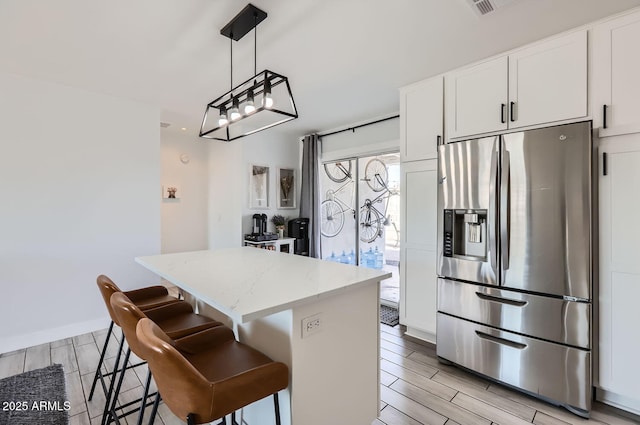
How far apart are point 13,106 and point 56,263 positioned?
1532mm

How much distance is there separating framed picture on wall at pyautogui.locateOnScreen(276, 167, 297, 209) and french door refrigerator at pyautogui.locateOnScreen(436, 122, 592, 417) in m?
3.11

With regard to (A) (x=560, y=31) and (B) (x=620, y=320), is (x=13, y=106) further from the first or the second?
(B) (x=620, y=320)

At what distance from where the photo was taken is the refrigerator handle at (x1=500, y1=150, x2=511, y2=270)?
7.19ft

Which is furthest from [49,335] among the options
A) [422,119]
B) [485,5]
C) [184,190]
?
[485,5]

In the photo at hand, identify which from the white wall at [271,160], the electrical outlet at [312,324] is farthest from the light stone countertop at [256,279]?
the white wall at [271,160]

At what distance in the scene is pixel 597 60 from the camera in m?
2.03

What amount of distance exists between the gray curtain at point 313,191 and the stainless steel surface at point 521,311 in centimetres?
263

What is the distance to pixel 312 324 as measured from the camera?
1.46 m

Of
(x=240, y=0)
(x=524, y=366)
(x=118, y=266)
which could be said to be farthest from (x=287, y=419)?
(x=118, y=266)

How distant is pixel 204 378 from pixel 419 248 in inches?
91.8

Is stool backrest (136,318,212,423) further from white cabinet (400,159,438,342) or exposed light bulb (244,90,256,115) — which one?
white cabinet (400,159,438,342)

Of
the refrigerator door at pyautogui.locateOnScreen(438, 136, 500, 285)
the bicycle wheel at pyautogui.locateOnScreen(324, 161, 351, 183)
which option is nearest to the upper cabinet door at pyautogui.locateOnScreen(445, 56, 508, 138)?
the refrigerator door at pyautogui.locateOnScreen(438, 136, 500, 285)

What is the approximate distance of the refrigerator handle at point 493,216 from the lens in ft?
7.36

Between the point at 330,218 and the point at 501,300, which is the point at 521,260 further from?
the point at 330,218
